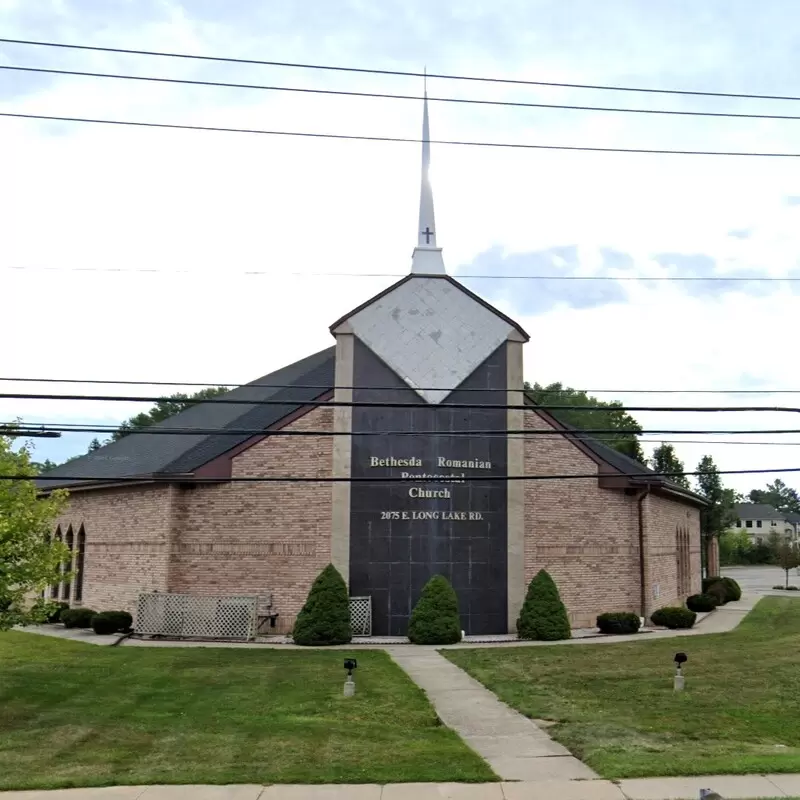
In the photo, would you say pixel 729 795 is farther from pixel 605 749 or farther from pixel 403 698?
pixel 403 698

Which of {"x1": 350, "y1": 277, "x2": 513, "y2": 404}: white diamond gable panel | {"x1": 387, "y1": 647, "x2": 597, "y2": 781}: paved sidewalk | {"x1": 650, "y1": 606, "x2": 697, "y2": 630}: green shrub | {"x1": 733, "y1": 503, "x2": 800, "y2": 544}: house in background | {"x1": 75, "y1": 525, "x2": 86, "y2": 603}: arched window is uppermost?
{"x1": 350, "y1": 277, "x2": 513, "y2": 404}: white diamond gable panel

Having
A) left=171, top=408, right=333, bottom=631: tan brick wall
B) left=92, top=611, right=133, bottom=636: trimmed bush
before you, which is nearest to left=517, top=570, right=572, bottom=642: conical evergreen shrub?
left=171, top=408, right=333, bottom=631: tan brick wall

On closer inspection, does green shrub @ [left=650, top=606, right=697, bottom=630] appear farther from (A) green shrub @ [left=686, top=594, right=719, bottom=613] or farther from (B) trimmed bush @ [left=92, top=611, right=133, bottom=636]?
(B) trimmed bush @ [left=92, top=611, right=133, bottom=636]

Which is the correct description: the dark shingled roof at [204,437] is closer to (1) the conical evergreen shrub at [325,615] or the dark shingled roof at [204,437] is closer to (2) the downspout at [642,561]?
(1) the conical evergreen shrub at [325,615]

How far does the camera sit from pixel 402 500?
89.9ft

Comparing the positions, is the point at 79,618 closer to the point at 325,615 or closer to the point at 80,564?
the point at 80,564

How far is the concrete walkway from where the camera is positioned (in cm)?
1023

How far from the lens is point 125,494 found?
30.5m

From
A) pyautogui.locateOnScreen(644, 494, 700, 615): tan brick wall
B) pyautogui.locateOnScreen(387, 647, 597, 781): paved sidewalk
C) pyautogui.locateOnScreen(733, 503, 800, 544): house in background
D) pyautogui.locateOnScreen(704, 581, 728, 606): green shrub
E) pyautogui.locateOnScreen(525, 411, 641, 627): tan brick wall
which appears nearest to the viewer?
pyautogui.locateOnScreen(387, 647, 597, 781): paved sidewalk

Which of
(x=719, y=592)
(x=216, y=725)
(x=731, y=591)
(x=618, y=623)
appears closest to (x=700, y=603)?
(x=719, y=592)

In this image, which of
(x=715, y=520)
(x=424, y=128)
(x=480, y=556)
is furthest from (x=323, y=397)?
(x=715, y=520)

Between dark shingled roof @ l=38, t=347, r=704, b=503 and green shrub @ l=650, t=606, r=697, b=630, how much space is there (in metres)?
4.50

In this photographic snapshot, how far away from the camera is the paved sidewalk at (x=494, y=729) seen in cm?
1157

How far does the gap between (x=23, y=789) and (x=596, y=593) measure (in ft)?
72.3
